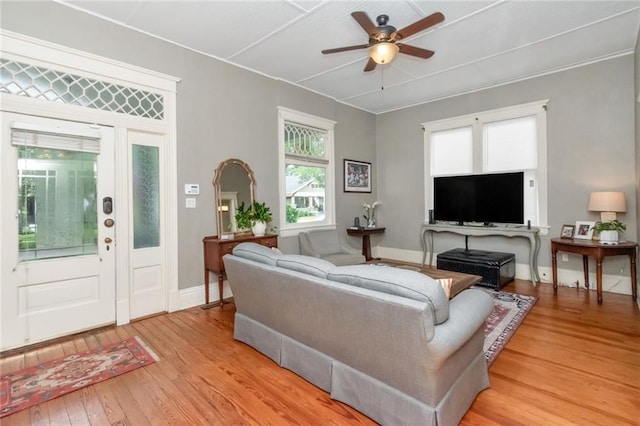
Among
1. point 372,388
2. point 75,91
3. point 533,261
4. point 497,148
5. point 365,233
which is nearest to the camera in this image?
point 372,388

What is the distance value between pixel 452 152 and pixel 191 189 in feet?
14.0

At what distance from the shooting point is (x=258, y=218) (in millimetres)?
4027

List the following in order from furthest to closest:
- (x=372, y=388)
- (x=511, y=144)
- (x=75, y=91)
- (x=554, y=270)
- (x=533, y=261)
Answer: (x=511, y=144)
(x=533, y=261)
(x=554, y=270)
(x=75, y=91)
(x=372, y=388)

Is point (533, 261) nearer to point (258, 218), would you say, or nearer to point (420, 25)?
point (420, 25)

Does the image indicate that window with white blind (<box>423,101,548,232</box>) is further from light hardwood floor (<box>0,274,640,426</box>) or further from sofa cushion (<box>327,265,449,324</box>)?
sofa cushion (<box>327,265,449,324</box>)

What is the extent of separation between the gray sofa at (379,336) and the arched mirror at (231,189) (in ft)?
5.85

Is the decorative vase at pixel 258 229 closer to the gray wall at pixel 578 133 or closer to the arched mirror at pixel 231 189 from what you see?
the arched mirror at pixel 231 189

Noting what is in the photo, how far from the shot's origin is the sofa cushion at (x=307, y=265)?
1.99 m

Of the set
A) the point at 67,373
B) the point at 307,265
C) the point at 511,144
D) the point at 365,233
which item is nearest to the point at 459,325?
the point at 307,265

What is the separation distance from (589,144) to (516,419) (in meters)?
4.01

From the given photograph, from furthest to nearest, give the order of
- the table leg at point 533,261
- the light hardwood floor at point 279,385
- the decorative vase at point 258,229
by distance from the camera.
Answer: the table leg at point 533,261 → the decorative vase at point 258,229 → the light hardwood floor at point 279,385

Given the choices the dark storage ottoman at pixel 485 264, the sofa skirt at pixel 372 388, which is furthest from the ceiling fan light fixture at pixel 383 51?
the dark storage ottoman at pixel 485 264

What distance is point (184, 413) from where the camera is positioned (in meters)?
1.84

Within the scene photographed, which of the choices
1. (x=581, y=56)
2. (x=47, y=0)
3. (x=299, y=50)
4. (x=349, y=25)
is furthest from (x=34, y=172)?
(x=581, y=56)
